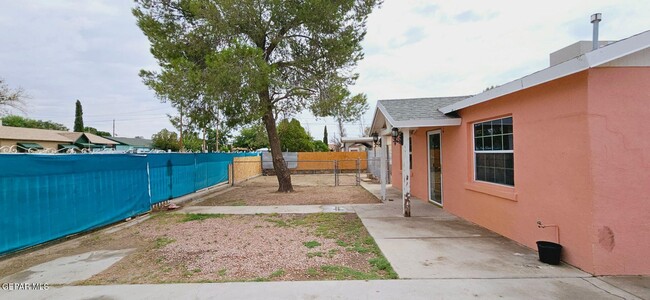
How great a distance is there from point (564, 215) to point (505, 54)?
745 cm

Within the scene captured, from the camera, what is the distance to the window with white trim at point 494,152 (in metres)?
5.67

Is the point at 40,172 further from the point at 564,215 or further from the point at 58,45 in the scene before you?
the point at 564,215

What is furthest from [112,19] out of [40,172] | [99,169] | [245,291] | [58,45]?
[245,291]

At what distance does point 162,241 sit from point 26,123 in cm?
5897

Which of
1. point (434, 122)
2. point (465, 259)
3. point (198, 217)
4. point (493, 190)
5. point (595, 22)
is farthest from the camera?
point (198, 217)

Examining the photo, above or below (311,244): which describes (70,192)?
above

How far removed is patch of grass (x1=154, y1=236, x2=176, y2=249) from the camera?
214 inches

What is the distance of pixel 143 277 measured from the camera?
3898 millimetres

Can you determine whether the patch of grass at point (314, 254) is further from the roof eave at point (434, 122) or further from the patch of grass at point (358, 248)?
the roof eave at point (434, 122)

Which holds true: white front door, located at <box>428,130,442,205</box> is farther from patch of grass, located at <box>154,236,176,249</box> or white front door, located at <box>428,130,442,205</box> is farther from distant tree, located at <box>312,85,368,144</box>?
patch of grass, located at <box>154,236,176,249</box>

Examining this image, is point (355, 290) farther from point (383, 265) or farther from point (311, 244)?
point (311, 244)

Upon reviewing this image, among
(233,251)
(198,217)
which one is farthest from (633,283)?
(198,217)

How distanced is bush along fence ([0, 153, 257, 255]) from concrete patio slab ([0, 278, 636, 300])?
2208 mm

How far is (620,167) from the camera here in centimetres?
375
